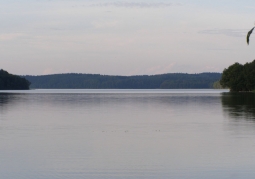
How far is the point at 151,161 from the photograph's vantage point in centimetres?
1316

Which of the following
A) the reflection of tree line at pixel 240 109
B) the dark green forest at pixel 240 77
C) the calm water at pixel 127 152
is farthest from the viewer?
the dark green forest at pixel 240 77

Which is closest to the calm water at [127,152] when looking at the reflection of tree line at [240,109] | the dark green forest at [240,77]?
the reflection of tree line at [240,109]

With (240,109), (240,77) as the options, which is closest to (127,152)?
(240,109)

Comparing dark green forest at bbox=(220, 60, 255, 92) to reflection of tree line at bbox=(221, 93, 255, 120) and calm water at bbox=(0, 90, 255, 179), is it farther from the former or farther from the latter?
calm water at bbox=(0, 90, 255, 179)

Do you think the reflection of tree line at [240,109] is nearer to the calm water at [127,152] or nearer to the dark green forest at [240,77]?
the calm water at [127,152]

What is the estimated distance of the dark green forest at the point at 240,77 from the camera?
439 feet

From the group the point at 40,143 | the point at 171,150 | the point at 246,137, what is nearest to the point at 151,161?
the point at 171,150

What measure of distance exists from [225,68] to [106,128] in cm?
13538

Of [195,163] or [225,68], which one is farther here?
[225,68]

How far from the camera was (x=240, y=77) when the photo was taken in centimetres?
13788

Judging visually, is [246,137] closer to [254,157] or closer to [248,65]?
[254,157]

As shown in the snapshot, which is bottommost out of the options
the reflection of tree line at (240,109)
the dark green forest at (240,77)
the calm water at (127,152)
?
the reflection of tree line at (240,109)

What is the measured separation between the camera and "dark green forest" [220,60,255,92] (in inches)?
5266

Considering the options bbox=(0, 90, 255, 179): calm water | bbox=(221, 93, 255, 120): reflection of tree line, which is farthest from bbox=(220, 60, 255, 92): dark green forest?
bbox=(0, 90, 255, 179): calm water
